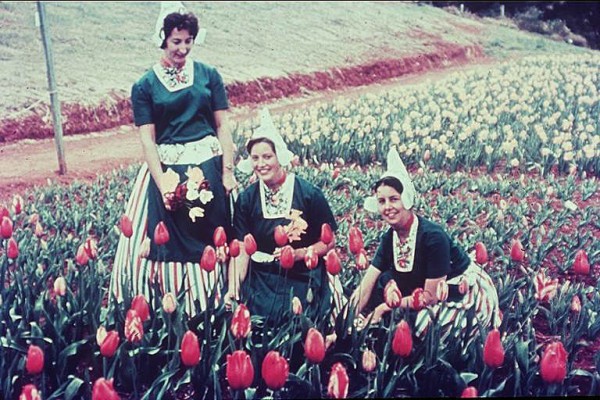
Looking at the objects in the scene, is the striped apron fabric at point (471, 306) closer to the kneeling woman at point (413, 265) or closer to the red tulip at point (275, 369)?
the kneeling woman at point (413, 265)

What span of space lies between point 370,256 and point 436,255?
617 mm

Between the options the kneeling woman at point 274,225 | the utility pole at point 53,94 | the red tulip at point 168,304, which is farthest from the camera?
the utility pole at point 53,94

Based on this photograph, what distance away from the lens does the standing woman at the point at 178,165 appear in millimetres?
2322

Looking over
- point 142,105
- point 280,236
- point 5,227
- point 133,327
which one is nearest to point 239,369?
point 133,327

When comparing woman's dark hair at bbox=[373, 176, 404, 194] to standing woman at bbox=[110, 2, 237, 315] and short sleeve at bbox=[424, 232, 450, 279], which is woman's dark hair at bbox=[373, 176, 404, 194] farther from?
standing woman at bbox=[110, 2, 237, 315]

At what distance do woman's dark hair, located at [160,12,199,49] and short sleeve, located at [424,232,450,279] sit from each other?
98 centimetres

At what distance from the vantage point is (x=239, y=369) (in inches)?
60.3

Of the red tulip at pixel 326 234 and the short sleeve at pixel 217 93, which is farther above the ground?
the short sleeve at pixel 217 93

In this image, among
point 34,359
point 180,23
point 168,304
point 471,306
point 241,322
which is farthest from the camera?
point 180,23

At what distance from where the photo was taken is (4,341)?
1886 millimetres

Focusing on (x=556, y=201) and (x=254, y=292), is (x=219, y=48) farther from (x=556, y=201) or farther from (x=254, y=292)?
(x=556, y=201)

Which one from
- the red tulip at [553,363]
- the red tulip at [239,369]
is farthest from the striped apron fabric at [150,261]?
the red tulip at [553,363]

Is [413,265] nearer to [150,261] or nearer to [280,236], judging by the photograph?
[280,236]

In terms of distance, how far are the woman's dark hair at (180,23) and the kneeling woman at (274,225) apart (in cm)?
36
